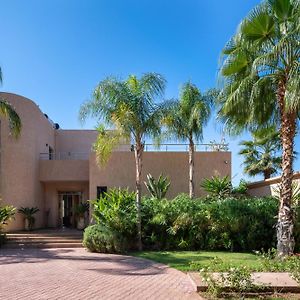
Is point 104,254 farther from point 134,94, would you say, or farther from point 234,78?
point 234,78

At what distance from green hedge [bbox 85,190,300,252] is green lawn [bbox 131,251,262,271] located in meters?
0.91

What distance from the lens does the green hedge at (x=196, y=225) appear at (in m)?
16.4

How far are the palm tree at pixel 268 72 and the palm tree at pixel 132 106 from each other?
3581mm

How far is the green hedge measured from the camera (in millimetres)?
16422

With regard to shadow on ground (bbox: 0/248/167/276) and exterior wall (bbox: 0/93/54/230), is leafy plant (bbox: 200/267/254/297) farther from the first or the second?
exterior wall (bbox: 0/93/54/230)

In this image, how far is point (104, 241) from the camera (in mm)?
15727

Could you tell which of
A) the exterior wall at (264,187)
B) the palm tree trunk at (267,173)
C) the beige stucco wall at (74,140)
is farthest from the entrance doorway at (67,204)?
the palm tree trunk at (267,173)

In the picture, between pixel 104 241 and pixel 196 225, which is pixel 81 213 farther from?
pixel 196 225

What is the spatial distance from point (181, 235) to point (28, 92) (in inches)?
488

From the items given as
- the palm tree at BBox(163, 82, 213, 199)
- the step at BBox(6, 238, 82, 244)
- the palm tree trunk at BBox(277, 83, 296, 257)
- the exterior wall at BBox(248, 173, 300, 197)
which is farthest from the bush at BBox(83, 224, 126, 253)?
the exterior wall at BBox(248, 173, 300, 197)

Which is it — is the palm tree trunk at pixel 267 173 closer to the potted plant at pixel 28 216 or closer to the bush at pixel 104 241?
the bush at pixel 104 241

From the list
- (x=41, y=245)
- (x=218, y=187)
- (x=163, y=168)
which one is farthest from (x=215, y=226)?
(x=41, y=245)

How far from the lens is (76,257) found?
14.4 meters

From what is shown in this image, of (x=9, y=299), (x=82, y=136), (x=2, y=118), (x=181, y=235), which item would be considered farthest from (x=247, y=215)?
(x=82, y=136)
